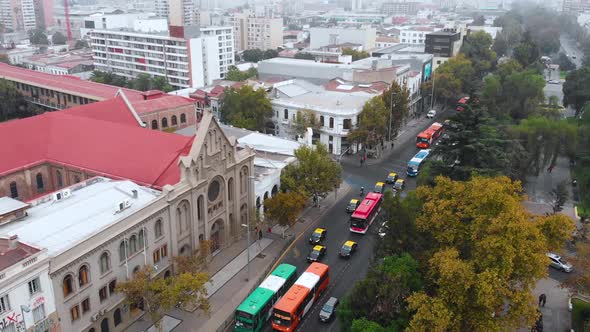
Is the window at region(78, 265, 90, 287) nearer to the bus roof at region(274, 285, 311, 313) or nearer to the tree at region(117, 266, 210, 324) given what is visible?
the tree at region(117, 266, 210, 324)

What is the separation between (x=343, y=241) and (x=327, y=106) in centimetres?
3799

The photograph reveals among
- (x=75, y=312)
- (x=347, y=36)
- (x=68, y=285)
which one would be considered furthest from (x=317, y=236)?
(x=347, y=36)

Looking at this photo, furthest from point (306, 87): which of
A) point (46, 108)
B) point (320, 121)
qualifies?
point (46, 108)

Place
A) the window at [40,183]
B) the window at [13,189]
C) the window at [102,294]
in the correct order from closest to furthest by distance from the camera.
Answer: the window at [102,294] < the window at [13,189] < the window at [40,183]

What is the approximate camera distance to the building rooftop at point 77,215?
119ft

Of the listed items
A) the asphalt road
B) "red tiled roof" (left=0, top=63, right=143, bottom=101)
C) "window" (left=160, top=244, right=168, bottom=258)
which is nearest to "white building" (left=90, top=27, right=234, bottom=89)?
"red tiled roof" (left=0, top=63, right=143, bottom=101)

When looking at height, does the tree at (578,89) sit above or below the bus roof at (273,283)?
above

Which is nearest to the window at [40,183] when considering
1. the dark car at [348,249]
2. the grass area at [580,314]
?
the dark car at [348,249]

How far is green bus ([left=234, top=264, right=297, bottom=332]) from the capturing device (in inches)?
1564

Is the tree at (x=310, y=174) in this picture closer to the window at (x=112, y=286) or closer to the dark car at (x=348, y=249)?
the dark car at (x=348, y=249)

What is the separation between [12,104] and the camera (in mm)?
104812

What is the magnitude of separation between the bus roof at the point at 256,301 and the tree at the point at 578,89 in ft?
285

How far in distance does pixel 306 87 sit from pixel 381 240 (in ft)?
228

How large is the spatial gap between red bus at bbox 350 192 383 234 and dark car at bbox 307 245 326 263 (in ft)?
21.4
